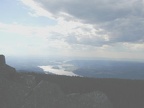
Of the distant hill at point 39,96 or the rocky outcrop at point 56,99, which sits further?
the distant hill at point 39,96

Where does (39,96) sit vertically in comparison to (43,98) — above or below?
above

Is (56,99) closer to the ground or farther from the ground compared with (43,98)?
closer to the ground

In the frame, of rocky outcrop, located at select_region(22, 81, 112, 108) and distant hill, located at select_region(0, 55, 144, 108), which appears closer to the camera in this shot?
rocky outcrop, located at select_region(22, 81, 112, 108)

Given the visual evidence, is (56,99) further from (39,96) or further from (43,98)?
(39,96)

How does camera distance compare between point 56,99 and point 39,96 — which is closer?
point 39,96

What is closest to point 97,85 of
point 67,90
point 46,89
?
point 67,90

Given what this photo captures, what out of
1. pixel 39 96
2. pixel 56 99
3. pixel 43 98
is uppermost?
pixel 39 96

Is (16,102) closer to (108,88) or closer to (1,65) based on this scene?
(1,65)

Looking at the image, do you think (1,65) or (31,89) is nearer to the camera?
(31,89)

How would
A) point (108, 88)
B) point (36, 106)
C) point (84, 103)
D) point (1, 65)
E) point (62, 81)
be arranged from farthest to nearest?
point (62, 81)
point (108, 88)
point (1, 65)
point (84, 103)
point (36, 106)

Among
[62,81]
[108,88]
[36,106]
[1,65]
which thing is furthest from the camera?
[62,81]

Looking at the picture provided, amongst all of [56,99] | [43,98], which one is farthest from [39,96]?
[56,99]
